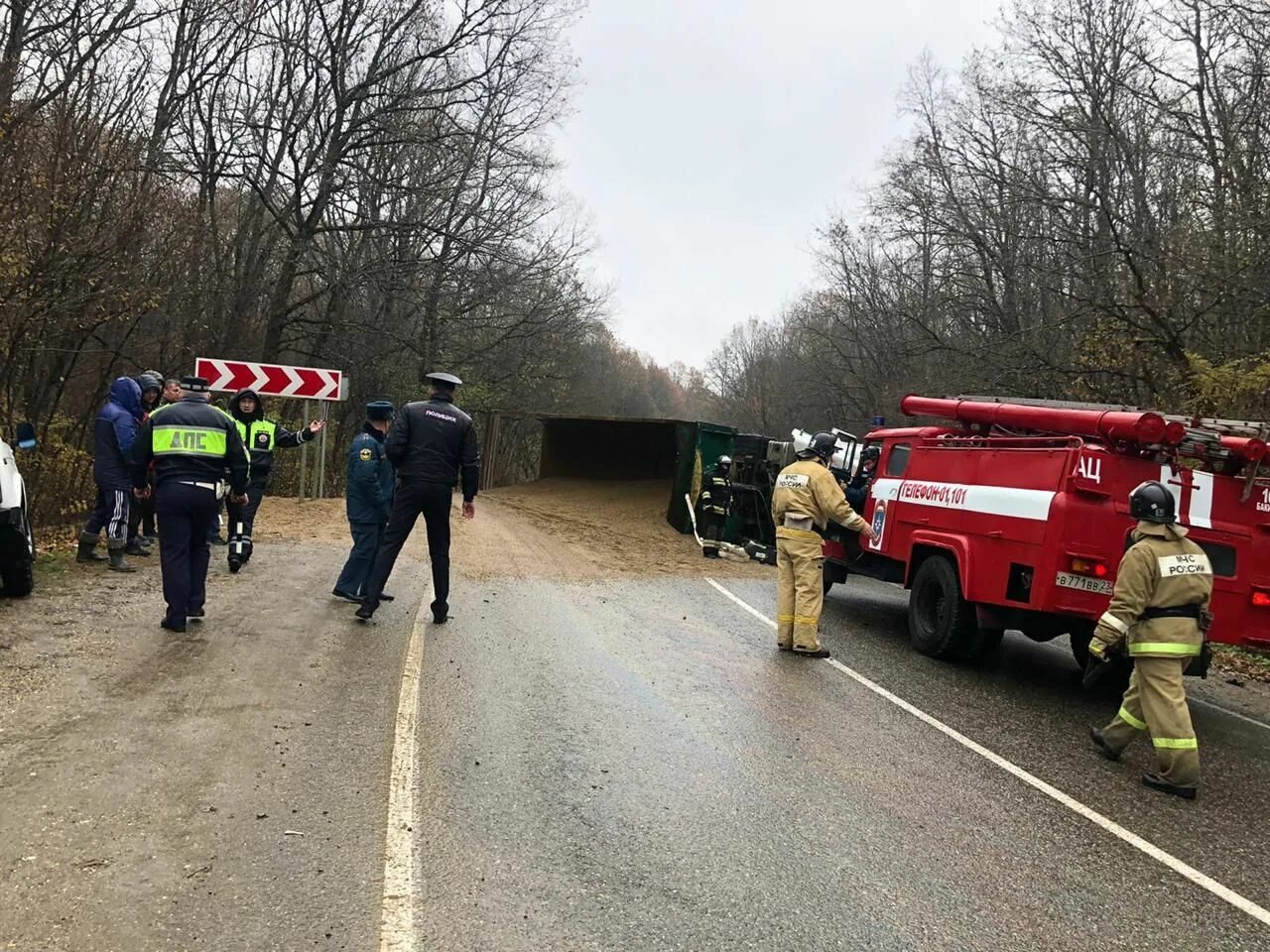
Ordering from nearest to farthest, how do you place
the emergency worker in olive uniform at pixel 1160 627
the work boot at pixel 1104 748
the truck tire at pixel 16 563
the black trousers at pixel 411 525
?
the emergency worker in olive uniform at pixel 1160 627
the work boot at pixel 1104 748
the truck tire at pixel 16 563
the black trousers at pixel 411 525

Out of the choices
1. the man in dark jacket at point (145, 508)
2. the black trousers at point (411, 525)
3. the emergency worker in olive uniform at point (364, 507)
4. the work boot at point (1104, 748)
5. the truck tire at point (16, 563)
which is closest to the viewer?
the work boot at point (1104, 748)

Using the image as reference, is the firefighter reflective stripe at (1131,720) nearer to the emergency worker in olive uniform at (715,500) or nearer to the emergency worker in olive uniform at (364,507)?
the emergency worker in olive uniform at (364,507)

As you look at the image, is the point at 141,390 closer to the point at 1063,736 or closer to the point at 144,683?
the point at 144,683

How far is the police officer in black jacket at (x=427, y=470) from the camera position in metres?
7.30

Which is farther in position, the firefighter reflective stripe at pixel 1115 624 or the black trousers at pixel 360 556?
the black trousers at pixel 360 556

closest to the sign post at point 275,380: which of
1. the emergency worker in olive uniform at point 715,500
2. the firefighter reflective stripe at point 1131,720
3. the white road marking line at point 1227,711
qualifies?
the emergency worker in olive uniform at point 715,500

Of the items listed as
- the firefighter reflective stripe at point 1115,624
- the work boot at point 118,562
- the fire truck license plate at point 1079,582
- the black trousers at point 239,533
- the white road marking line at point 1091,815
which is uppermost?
the fire truck license plate at point 1079,582

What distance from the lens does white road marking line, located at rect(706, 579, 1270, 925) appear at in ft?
12.3

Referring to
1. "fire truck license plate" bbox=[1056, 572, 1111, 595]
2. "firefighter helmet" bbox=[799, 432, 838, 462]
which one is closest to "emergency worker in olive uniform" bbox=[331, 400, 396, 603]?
"firefighter helmet" bbox=[799, 432, 838, 462]

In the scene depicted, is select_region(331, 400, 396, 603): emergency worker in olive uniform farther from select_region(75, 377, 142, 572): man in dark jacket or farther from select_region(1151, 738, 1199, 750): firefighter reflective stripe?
select_region(1151, 738, 1199, 750): firefighter reflective stripe

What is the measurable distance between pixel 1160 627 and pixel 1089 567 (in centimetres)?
148

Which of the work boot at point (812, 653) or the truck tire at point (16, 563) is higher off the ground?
the truck tire at point (16, 563)

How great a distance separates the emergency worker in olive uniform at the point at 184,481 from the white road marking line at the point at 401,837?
1966 mm

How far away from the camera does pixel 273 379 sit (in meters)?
13.4
